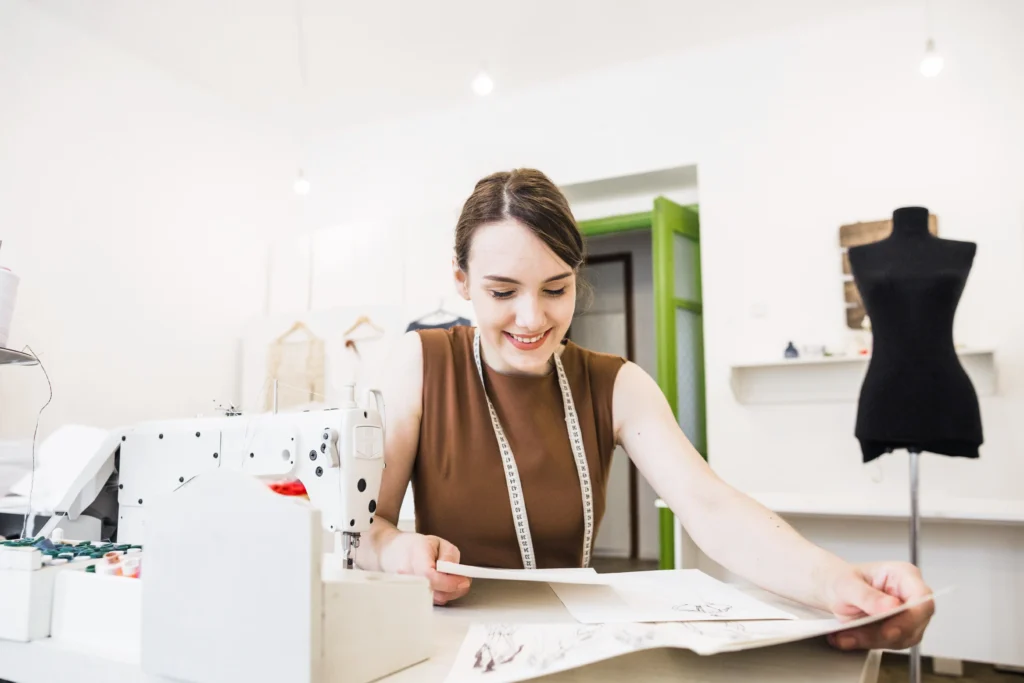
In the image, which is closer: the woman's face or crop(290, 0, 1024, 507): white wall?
the woman's face

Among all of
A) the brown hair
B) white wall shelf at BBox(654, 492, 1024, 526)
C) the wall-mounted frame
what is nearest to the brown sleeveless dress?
the brown hair

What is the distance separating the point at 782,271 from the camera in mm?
3412

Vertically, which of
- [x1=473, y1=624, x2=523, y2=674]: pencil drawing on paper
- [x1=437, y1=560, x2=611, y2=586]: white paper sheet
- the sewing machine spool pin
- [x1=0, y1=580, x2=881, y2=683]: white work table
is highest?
the sewing machine spool pin

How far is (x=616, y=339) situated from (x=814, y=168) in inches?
88.4

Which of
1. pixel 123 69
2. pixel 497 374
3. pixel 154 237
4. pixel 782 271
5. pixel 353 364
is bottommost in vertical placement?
pixel 497 374

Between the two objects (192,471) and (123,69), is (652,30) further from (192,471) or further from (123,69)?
(192,471)

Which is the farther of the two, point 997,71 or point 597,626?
point 997,71

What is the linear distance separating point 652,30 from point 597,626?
11.2ft

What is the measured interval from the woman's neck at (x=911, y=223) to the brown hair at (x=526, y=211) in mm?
1444

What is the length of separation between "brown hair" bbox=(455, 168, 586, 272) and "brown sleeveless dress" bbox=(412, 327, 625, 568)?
0.71 feet

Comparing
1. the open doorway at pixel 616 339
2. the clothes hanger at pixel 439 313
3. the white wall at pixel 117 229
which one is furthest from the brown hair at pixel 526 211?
the open doorway at pixel 616 339

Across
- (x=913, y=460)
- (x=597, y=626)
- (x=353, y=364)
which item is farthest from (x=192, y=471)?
(x=353, y=364)

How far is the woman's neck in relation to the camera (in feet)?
6.97

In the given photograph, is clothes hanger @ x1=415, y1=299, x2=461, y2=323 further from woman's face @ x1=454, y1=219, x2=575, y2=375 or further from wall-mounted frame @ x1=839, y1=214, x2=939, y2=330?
woman's face @ x1=454, y1=219, x2=575, y2=375
